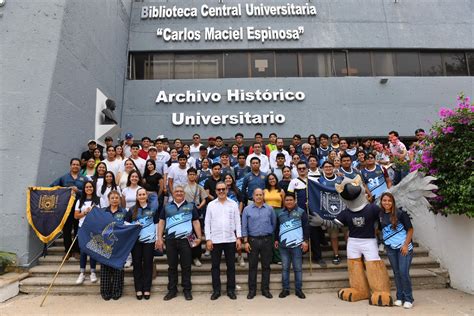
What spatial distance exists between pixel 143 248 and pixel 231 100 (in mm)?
8040

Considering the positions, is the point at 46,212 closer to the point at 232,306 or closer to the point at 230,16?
the point at 232,306

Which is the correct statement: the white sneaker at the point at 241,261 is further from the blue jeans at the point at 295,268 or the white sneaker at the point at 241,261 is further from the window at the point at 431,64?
the window at the point at 431,64

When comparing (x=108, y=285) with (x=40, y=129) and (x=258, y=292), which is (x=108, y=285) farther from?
(x=40, y=129)

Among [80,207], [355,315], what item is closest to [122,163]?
[80,207]

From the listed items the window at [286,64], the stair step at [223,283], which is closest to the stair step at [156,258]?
the stair step at [223,283]

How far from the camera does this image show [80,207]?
5707mm

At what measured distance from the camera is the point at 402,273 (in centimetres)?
473

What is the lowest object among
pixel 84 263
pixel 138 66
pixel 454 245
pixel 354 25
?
pixel 84 263

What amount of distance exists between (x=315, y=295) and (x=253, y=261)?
3.98 feet

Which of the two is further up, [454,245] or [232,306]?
[454,245]

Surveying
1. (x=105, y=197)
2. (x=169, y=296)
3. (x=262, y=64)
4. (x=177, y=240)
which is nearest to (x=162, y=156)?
(x=105, y=197)

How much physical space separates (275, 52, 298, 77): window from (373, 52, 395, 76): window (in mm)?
3272

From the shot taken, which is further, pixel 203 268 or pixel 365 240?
Answer: pixel 203 268

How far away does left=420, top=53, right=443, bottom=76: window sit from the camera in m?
12.9
